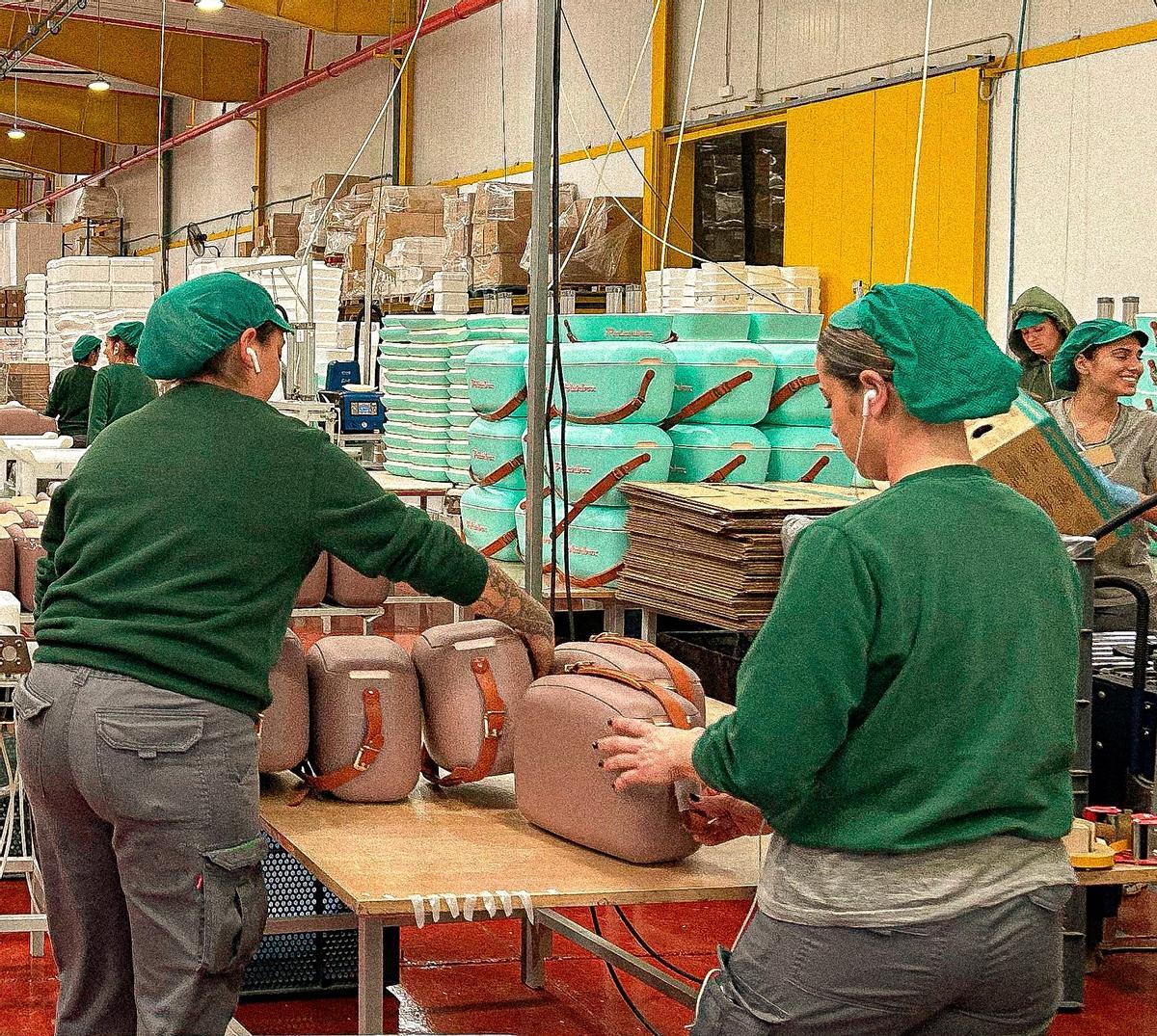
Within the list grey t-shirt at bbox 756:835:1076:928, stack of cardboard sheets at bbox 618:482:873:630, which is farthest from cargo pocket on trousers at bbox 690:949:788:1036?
stack of cardboard sheets at bbox 618:482:873:630

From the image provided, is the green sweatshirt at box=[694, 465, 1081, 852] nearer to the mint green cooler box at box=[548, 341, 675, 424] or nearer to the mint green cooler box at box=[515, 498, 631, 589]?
the mint green cooler box at box=[515, 498, 631, 589]

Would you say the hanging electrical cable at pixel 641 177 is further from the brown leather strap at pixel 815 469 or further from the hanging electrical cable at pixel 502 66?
the brown leather strap at pixel 815 469

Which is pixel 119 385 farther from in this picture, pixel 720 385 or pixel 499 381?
pixel 720 385

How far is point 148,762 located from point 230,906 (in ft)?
0.96

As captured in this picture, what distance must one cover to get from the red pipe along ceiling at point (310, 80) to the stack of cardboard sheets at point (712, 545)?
960 centimetres

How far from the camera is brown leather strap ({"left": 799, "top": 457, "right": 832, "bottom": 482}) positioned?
6.85 m

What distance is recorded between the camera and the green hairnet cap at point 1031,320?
6789 millimetres

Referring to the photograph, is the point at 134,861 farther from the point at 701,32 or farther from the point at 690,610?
the point at 701,32

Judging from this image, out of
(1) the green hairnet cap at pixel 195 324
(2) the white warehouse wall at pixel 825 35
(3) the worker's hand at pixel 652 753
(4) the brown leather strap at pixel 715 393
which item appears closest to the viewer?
(3) the worker's hand at pixel 652 753

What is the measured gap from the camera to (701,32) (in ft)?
45.4

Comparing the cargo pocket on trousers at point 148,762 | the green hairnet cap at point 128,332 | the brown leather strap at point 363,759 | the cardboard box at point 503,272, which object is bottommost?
the brown leather strap at point 363,759

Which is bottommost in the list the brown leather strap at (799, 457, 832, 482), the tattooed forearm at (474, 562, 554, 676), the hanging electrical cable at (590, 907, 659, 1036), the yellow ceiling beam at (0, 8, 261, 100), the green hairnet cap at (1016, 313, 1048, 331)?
the hanging electrical cable at (590, 907, 659, 1036)

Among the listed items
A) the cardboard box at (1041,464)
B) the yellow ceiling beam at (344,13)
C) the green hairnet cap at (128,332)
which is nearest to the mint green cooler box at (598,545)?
the cardboard box at (1041,464)

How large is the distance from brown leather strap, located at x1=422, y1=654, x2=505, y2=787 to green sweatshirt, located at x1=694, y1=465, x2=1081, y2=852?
1425 mm
